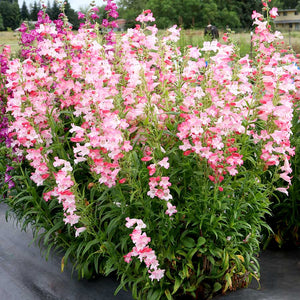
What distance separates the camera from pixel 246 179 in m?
3.09

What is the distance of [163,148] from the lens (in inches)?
116

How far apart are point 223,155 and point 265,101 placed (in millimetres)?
485

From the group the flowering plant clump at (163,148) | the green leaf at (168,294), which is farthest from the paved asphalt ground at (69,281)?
the green leaf at (168,294)

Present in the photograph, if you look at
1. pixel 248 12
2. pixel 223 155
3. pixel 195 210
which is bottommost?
pixel 195 210

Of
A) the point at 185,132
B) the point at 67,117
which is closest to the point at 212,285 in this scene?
the point at 185,132

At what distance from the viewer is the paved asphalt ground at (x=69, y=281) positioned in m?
3.46

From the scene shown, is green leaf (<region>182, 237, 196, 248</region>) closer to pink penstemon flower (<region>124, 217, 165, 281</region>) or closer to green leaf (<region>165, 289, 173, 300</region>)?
pink penstemon flower (<region>124, 217, 165, 281</region>)

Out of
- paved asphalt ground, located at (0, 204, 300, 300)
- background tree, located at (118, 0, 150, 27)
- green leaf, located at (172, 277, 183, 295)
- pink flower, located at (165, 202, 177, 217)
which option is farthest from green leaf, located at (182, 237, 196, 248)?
background tree, located at (118, 0, 150, 27)

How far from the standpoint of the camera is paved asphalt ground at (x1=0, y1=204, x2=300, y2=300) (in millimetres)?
3463

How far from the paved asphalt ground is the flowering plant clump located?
0.26 meters

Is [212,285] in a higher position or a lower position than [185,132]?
lower

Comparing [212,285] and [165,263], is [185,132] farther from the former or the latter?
[212,285]

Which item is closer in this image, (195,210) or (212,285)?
(195,210)

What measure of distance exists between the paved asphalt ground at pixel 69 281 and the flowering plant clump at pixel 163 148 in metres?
0.26
